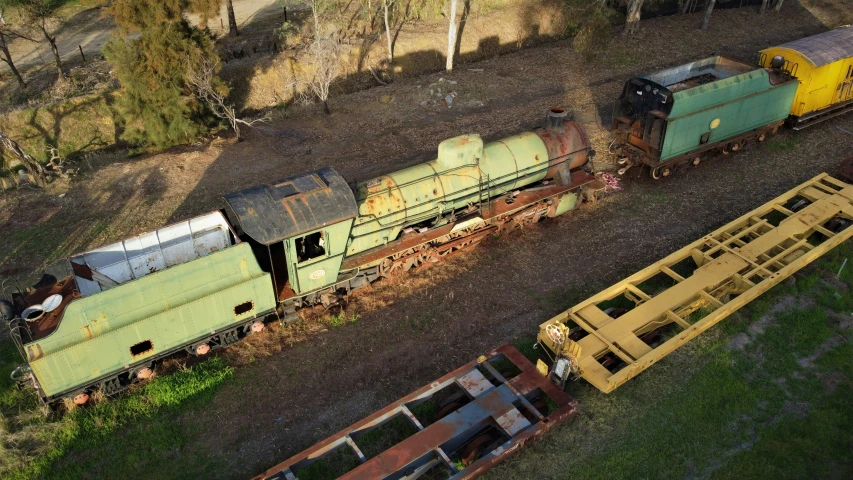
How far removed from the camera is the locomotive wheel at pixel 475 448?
11.6 meters

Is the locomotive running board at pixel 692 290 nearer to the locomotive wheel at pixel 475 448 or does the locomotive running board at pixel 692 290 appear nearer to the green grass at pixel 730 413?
the green grass at pixel 730 413

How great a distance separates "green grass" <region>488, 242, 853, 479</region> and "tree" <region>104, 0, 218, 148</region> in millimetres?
19051

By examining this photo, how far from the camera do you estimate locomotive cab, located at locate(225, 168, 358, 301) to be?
45.1ft

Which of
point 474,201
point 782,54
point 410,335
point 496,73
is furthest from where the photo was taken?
point 496,73

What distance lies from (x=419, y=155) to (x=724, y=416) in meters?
14.3

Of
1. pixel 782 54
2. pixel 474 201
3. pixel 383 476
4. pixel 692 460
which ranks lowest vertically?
pixel 692 460

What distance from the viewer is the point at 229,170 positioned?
22.6 m

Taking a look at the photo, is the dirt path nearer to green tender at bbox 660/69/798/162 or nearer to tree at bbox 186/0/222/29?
tree at bbox 186/0/222/29

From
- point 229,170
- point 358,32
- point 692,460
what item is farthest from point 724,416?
point 358,32

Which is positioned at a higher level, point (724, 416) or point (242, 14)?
point (242, 14)

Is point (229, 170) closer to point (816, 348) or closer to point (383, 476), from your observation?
point (383, 476)

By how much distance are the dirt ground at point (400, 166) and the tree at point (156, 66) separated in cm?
134

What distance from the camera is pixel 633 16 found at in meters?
32.4

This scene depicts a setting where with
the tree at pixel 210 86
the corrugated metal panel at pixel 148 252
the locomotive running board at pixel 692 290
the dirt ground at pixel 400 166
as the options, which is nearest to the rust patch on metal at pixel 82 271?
the corrugated metal panel at pixel 148 252
